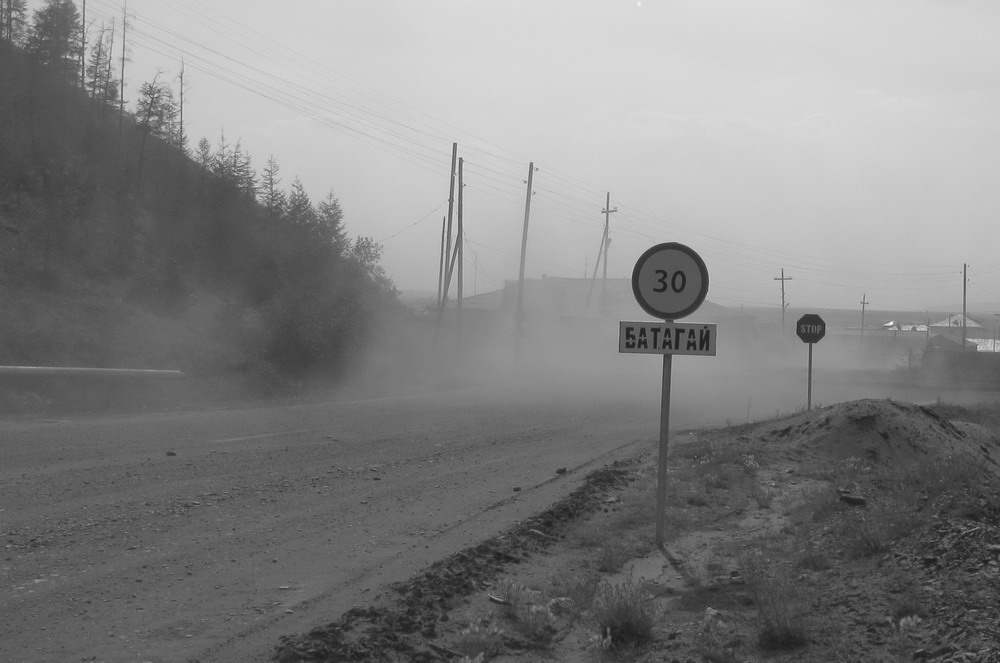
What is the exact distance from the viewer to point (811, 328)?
2362cm

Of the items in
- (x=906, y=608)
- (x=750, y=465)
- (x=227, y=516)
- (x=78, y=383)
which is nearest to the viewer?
(x=906, y=608)

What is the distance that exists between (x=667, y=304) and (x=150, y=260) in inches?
1289

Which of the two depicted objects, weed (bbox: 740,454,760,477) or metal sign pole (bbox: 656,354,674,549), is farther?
weed (bbox: 740,454,760,477)

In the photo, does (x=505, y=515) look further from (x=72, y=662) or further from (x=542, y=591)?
(x=72, y=662)

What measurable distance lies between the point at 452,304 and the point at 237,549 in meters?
84.1

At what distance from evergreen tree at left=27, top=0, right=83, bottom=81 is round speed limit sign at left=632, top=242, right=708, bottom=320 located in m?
46.6

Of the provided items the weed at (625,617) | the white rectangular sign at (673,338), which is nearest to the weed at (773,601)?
the weed at (625,617)

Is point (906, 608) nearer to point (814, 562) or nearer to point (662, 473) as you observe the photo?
point (814, 562)

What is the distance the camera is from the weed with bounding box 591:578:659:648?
577 centimetres

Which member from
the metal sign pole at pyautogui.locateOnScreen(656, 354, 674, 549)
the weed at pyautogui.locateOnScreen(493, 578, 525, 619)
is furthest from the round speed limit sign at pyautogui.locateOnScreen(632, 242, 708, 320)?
the weed at pyautogui.locateOnScreen(493, 578, 525, 619)

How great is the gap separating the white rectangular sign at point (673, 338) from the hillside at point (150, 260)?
1472 cm

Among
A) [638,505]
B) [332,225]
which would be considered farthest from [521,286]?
[638,505]

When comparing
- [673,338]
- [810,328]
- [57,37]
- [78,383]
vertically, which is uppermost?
[57,37]

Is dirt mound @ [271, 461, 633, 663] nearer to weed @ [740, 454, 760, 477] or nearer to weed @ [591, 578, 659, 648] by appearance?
weed @ [591, 578, 659, 648]
